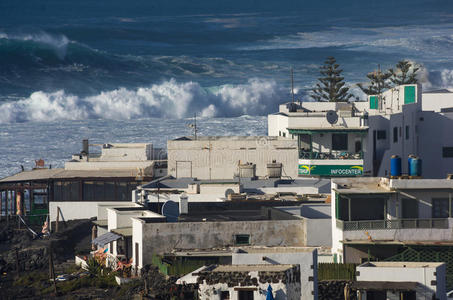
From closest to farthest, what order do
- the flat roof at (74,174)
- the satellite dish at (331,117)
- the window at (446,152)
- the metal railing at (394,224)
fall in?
the metal railing at (394,224)
the window at (446,152)
the satellite dish at (331,117)
the flat roof at (74,174)

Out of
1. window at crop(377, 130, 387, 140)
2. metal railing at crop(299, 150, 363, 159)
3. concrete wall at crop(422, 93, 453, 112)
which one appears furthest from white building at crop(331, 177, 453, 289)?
concrete wall at crop(422, 93, 453, 112)

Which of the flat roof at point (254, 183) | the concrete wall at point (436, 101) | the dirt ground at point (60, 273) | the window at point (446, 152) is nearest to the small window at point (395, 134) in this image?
the window at point (446, 152)

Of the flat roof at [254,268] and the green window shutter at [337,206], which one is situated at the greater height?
the green window shutter at [337,206]

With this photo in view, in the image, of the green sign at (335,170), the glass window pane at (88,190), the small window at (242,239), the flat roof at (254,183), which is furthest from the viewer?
the glass window pane at (88,190)

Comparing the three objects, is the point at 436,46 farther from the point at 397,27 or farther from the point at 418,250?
the point at 418,250

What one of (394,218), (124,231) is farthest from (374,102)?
(394,218)

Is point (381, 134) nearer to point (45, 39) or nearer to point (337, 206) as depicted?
point (337, 206)

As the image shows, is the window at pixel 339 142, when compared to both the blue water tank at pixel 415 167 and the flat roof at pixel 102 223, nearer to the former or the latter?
the flat roof at pixel 102 223

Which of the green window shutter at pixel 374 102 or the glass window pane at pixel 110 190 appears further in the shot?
the green window shutter at pixel 374 102
